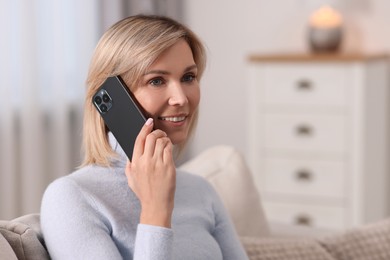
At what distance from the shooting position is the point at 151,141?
1281mm

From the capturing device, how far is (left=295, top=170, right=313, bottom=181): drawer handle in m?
3.88

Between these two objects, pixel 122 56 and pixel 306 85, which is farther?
pixel 306 85

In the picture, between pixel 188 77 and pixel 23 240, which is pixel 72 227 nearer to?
pixel 23 240

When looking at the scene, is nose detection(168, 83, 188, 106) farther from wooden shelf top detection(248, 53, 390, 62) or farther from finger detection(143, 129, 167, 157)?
wooden shelf top detection(248, 53, 390, 62)

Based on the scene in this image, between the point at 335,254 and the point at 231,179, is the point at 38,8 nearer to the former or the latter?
the point at 231,179

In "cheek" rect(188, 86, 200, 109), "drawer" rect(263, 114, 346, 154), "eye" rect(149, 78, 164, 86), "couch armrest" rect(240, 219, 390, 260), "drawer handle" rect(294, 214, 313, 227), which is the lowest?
"drawer handle" rect(294, 214, 313, 227)

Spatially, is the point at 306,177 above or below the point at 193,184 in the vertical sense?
below

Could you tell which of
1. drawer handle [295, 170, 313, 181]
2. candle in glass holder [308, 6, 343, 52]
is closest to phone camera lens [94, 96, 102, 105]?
drawer handle [295, 170, 313, 181]

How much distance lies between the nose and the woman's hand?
89 mm

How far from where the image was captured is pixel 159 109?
53.5 inches

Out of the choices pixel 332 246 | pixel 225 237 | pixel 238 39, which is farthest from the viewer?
pixel 238 39

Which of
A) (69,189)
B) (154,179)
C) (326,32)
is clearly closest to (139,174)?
(154,179)

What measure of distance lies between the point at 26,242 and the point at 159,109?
1.02 feet

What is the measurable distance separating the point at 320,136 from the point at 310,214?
386 millimetres
